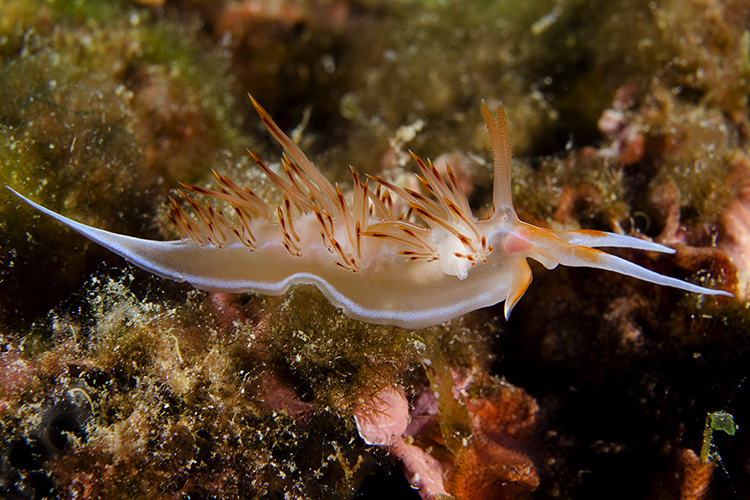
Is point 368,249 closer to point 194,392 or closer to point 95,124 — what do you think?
point 194,392

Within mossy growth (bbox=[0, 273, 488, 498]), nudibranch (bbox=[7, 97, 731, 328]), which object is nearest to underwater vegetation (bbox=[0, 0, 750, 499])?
mossy growth (bbox=[0, 273, 488, 498])

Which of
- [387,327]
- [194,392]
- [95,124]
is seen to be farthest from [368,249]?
[95,124]

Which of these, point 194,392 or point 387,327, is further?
point 387,327

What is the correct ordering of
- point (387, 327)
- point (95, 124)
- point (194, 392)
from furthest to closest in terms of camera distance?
1. point (95, 124)
2. point (387, 327)
3. point (194, 392)

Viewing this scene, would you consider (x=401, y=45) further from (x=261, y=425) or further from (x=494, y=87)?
(x=261, y=425)

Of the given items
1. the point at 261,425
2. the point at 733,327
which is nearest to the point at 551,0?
the point at 733,327

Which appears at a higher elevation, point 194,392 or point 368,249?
point 368,249
